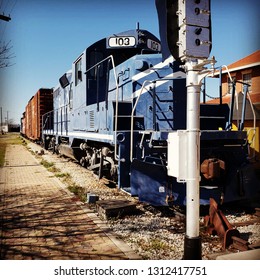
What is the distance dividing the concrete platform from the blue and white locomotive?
0.89 metres

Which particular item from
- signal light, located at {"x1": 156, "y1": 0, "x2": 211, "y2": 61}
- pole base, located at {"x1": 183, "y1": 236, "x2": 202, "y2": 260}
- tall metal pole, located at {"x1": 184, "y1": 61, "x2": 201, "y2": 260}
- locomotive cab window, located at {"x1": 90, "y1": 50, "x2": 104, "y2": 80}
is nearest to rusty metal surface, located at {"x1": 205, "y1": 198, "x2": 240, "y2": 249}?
pole base, located at {"x1": 183, "y1": 236, "x2": 202, "y2": 260}

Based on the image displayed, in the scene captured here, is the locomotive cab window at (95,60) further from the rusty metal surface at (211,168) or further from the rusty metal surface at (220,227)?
the rusty metal surface at (220,227)

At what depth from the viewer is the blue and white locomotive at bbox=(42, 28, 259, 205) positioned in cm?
420

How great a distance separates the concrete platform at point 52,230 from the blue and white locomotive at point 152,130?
894 mm

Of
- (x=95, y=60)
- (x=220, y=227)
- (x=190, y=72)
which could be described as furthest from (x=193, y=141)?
(x=95, y=60)

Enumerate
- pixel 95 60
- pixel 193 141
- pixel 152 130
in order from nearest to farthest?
pixel 193 141 → pixel 152 130 → pixel 95 60

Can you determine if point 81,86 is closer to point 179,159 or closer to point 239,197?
point 239,197

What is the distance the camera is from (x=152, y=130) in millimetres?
4762

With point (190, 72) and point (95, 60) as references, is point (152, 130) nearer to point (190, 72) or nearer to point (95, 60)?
point (190, 72)

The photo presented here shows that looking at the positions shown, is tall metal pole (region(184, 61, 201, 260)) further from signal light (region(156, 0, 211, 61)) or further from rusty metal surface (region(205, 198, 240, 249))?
rusty metal surface (region(205, 198, 240, 249))

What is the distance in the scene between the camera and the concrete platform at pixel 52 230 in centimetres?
322

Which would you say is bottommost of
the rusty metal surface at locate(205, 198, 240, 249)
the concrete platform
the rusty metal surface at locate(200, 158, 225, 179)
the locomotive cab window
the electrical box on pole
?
the concrete platform

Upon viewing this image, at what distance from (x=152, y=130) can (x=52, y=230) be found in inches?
84.3
